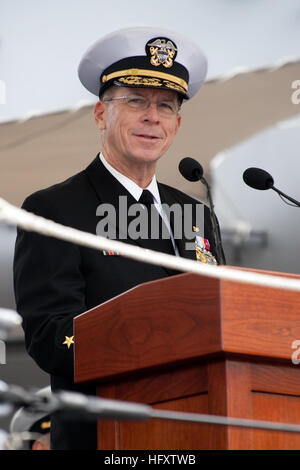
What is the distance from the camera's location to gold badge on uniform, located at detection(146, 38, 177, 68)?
2.42 meters

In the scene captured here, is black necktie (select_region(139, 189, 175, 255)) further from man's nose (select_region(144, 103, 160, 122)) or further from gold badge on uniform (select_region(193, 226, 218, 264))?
man's nose (select_region(144, 103, 160, 122))

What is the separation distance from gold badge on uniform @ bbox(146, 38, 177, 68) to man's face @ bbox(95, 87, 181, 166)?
0.30 feet

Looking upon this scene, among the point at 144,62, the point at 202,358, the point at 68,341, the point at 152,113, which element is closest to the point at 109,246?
the point at 202,358

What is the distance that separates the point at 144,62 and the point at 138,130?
0.20m

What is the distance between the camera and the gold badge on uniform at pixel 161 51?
7.95ft

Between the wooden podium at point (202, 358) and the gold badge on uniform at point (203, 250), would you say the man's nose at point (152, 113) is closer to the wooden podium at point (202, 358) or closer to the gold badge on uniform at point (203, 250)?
the gold badge on uniform at point (203, 250)

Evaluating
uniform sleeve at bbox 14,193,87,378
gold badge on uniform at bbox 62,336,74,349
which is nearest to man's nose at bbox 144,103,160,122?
uniform sleeve at bbox 14,193,87,378

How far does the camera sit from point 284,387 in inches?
60.9

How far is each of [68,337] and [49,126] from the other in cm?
428

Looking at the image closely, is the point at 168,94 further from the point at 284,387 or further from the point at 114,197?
the point at 284,387

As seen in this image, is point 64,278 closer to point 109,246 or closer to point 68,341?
point 68,341

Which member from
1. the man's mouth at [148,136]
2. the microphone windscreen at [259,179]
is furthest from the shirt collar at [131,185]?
the microphone windscreen at [259,179]

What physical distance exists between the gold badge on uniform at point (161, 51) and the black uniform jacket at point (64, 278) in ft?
1.18
